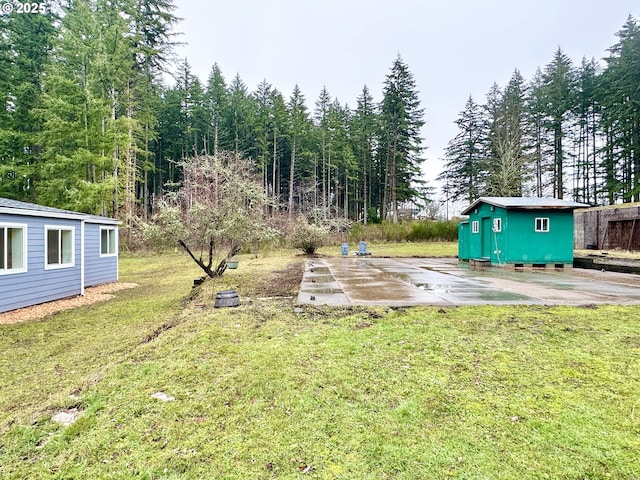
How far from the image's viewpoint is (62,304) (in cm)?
811

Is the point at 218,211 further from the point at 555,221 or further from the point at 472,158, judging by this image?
the point at 472,158

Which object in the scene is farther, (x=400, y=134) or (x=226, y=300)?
(x=400, y=134)

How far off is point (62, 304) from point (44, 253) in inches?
50.7

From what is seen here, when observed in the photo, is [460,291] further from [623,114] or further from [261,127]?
[261,127]

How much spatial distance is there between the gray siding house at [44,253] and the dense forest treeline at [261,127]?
10.2 ft

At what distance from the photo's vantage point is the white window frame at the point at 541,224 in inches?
479

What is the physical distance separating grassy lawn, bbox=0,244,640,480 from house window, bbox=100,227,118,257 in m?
7.17

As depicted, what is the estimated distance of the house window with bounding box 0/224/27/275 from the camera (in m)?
6.96

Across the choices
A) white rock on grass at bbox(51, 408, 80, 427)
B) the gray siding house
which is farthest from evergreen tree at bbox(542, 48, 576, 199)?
white rock on grass at bbox(51, 408, 80, 427)

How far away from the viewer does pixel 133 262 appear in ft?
57.2

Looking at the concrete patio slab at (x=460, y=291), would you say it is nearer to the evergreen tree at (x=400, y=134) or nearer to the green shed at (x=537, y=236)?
the green shed at (x=537, y=236)

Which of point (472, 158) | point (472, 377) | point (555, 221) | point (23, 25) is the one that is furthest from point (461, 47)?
point (23, 25)

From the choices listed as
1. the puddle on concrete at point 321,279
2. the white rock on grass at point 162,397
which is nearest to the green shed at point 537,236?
the puddle on concrete at point 321,279

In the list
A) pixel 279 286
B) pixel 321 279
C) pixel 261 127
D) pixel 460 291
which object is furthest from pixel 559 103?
pixel 279 286
